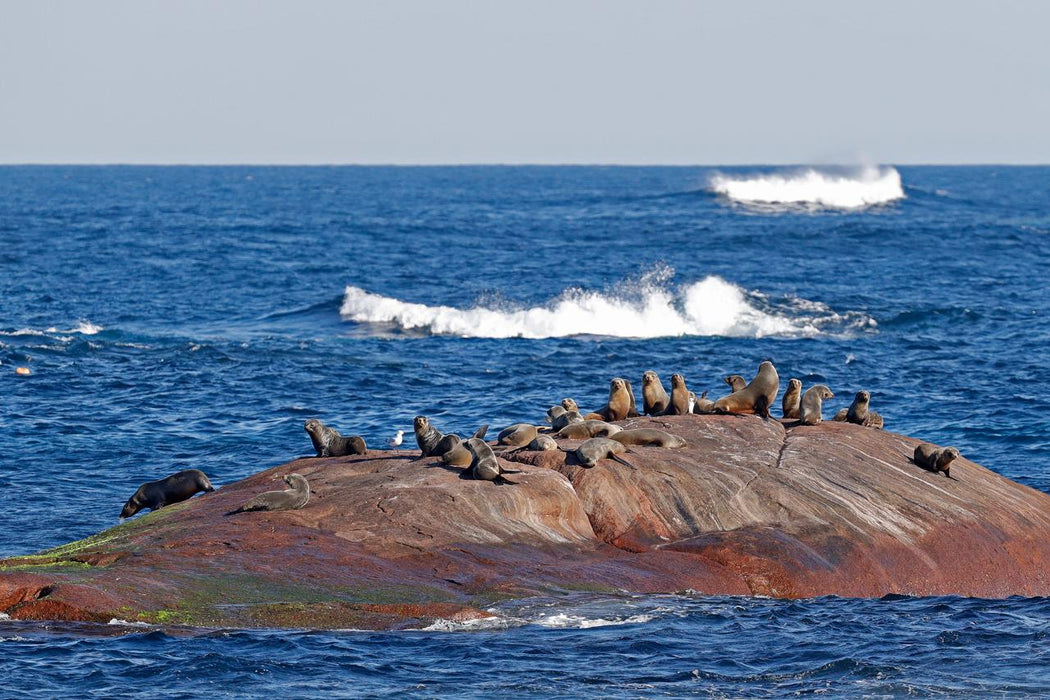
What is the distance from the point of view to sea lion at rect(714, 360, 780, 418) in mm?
21234

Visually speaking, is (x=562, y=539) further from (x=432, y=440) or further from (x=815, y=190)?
(x=815, y=190)

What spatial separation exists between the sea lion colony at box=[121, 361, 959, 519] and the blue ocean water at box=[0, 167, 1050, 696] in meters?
2.55

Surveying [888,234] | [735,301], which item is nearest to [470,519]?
[735,301]

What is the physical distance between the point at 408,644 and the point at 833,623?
4926 mm

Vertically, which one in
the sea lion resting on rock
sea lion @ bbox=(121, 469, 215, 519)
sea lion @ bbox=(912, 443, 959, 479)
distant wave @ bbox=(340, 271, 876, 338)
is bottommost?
distant wave @ bbox=(340, 271, 876, 338)

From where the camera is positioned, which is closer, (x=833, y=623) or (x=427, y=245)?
(x=833, y=623)

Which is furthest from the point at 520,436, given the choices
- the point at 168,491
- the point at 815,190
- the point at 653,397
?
the point at 815,190

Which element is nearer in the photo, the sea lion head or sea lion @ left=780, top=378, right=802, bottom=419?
the sea lion head

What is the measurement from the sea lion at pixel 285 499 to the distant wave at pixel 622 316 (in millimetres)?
26092

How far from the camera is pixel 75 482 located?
24.8 m

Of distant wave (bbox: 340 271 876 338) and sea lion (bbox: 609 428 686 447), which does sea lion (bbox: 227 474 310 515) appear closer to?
sea lion (bbox: 609 428 686 447)

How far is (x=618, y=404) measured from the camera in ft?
70.4

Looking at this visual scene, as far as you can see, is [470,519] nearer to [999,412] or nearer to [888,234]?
[999,412]

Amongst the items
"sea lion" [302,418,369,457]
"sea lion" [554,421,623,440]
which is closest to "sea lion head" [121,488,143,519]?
"sea lion" [302,418,369,457]
